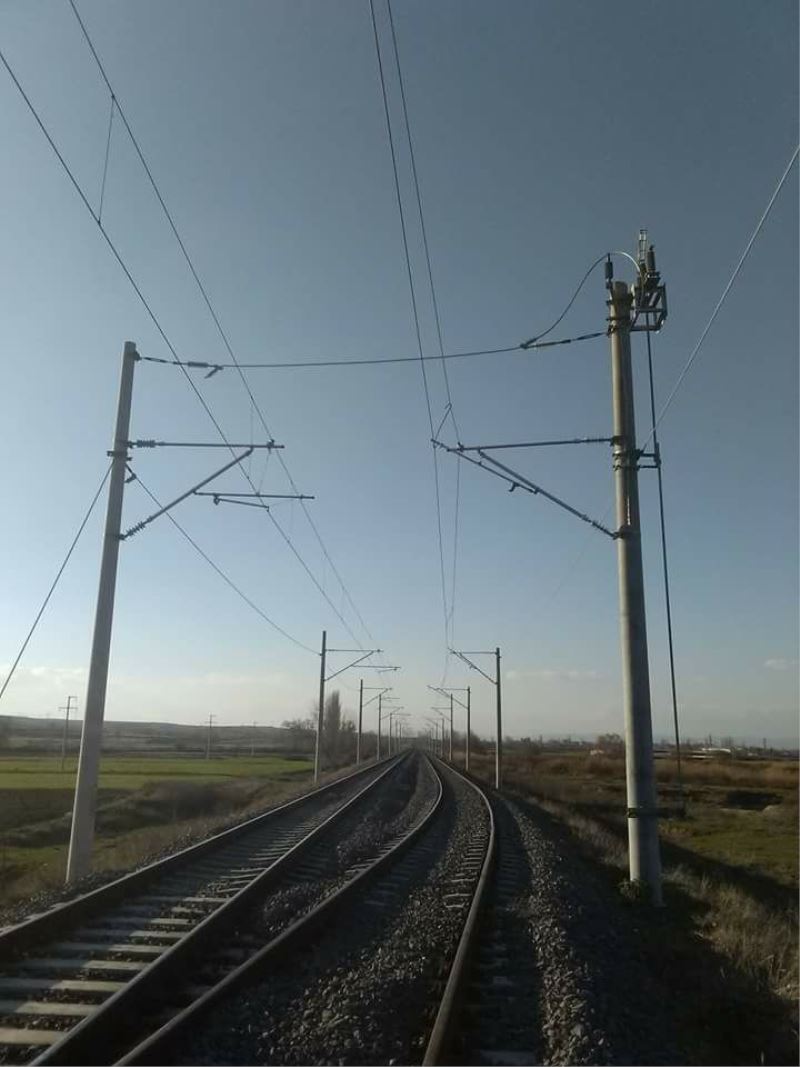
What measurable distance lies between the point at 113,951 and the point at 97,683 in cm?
751

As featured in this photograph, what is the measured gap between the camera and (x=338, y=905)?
35.2 ft

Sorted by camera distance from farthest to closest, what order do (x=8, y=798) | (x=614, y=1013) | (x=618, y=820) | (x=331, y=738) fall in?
1. (x=331, y=738)
2. (x=8, y=798)
3. (x=618, y=820)
4. (x=614, y=1013)

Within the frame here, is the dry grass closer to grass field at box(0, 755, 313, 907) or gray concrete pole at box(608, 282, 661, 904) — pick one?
grass field at box(0, 755, 313, 907)

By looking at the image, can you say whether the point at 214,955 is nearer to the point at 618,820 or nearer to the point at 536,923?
the point at 536,923

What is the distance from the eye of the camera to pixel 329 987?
7.40 meters

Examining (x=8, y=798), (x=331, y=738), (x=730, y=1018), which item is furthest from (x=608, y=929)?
(x=331, y=738)

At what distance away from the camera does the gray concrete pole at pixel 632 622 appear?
1280cm

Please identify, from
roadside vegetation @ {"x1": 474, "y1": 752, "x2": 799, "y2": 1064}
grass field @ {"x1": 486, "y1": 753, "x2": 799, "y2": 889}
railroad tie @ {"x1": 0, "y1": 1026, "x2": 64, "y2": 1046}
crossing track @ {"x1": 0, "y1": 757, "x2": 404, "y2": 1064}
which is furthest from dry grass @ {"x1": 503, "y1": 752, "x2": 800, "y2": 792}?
railroad tie @ {"x1": 0, "y1": 1026, "x2": 64, "y2": 1046}

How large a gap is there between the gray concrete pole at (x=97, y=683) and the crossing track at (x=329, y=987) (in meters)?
4.97

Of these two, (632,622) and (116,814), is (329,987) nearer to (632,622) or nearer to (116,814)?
(632,622)

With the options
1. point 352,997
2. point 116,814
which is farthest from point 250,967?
point 116,814

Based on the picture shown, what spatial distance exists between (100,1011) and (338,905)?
4901 mm

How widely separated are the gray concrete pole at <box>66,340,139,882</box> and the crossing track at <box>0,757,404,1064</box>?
183 centimetres

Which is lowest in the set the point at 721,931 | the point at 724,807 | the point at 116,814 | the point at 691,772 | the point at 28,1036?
the point at 724,807
